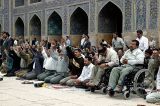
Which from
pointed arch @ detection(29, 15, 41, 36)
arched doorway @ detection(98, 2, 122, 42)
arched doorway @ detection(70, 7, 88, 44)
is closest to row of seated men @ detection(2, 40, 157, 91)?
arched doorway @ detection(98, 2, 122, 42)

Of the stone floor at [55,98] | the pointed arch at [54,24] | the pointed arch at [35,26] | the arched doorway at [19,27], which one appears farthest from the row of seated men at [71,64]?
the arched doorway at [19,27]

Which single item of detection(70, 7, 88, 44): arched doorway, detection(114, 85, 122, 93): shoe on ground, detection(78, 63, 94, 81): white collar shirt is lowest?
detection(114, 85, 122, 93): shoe on ground

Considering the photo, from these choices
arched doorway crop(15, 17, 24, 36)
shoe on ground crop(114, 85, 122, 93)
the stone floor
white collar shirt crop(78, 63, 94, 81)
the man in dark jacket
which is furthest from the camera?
arched doorway crop(15, 17, 24, 36)

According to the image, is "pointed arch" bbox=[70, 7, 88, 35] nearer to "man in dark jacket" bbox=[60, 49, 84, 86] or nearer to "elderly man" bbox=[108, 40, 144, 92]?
"man in dark jacket" bbox=[60, 49, 84, 86]

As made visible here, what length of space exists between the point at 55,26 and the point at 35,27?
97.0 inches

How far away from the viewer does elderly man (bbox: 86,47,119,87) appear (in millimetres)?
7434

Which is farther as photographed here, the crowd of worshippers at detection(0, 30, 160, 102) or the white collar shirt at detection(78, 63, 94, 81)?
the white collar shirt at detection(78, 63, 94, 81)

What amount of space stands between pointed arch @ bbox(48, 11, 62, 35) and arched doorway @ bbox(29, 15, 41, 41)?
211 centimetres

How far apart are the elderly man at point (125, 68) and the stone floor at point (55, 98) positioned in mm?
268

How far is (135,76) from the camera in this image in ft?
22.0

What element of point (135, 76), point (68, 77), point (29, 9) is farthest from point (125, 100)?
point (29, 9)

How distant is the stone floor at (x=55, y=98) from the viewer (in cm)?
641

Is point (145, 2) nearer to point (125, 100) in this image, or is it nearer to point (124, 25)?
point (124, 25)

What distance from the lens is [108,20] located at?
18.6 meters
